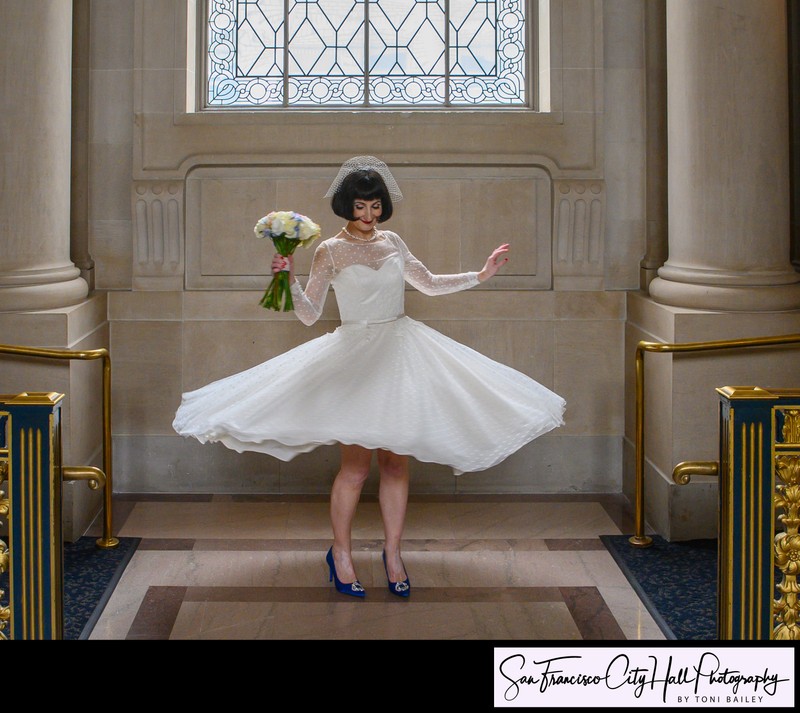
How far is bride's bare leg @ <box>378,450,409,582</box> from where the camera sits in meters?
5.98

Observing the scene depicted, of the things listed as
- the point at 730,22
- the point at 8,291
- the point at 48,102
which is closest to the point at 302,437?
the point at 8,291

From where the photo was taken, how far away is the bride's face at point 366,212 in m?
6.03

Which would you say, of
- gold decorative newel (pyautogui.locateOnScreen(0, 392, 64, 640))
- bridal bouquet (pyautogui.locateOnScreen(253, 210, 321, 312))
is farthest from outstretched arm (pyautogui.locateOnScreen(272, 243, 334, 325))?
gold decorative newel (pyautogui.locateOnScreen(0, 392, 64, 640))

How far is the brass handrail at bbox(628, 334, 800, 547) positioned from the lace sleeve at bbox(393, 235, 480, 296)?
1.07 meters

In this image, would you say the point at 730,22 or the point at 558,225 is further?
the point at 558,225

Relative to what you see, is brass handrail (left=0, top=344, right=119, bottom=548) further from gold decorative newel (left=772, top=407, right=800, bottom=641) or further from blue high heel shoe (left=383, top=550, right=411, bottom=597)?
gold decorative newel (left=772, top=407, right=800, bottom=641)

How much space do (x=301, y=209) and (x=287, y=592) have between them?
9.14 ft

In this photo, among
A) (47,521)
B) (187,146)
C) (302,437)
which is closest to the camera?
(47,521)

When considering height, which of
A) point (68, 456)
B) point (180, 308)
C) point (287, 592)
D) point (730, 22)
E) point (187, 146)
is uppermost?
point (730, 22)

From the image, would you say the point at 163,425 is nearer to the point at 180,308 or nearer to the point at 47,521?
the point at 180,308

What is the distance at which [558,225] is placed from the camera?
7926 millimetres

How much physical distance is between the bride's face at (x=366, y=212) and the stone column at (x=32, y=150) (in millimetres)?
2077

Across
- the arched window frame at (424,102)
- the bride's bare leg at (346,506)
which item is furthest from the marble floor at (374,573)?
the arched window frame at (424,102)

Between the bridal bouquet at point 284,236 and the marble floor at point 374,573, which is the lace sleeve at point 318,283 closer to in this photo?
the bridal bouquet at point 284,236
